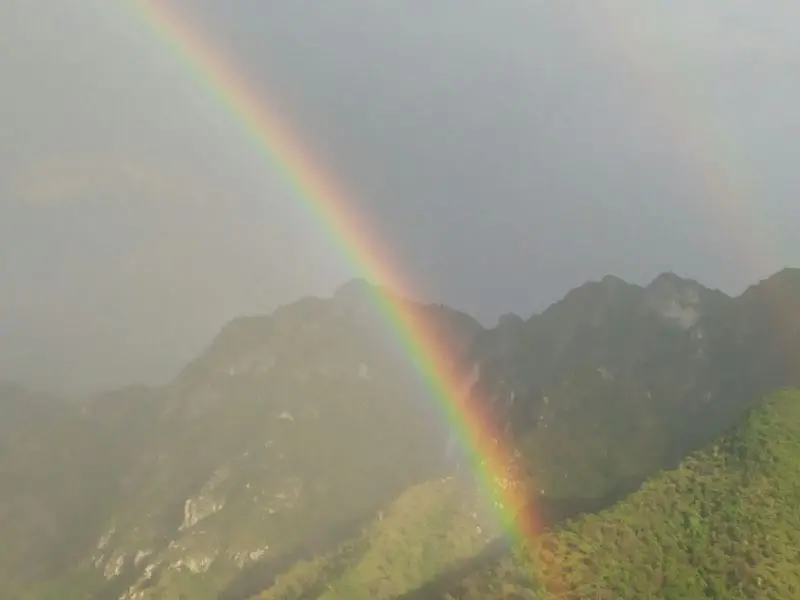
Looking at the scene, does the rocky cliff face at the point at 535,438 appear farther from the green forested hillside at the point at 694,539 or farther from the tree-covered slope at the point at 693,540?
the tree-covered slope at the point at 693,540

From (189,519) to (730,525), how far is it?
145 meters

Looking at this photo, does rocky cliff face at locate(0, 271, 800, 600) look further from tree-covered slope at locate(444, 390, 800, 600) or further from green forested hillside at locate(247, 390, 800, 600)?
tree-covered slope at locate(444, 390, 800, 600)

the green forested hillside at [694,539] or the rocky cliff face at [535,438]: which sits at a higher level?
the rocky cliff face at [535,438]

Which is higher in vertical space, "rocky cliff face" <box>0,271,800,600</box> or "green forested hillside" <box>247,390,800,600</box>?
"rocky cliff face" <box>0,271,800,600</box>

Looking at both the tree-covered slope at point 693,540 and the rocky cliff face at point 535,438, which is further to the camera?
the rocky cliff face at point 535,438

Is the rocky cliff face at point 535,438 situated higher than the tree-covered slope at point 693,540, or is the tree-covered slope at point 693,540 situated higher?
the rocky cliff face at point 535,438

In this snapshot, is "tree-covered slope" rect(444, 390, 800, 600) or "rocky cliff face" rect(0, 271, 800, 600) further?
"rocky cliff face" rect(0, 271, 800, 600)

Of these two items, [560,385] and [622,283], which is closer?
[560,385]

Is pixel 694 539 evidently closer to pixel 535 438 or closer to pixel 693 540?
pixel 693 540

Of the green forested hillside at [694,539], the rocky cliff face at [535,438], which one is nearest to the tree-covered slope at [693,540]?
the green forested hillside at [694,539]

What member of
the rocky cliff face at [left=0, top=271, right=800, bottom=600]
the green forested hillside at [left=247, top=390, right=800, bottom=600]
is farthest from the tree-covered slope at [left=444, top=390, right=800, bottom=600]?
the rocky cliff face at [left=0, top=271, right=800, bottom=600]

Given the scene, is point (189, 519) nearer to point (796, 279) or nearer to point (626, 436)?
point (626, 436)

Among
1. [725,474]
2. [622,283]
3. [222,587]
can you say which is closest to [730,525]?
[725,474]

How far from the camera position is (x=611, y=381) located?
416 ft
